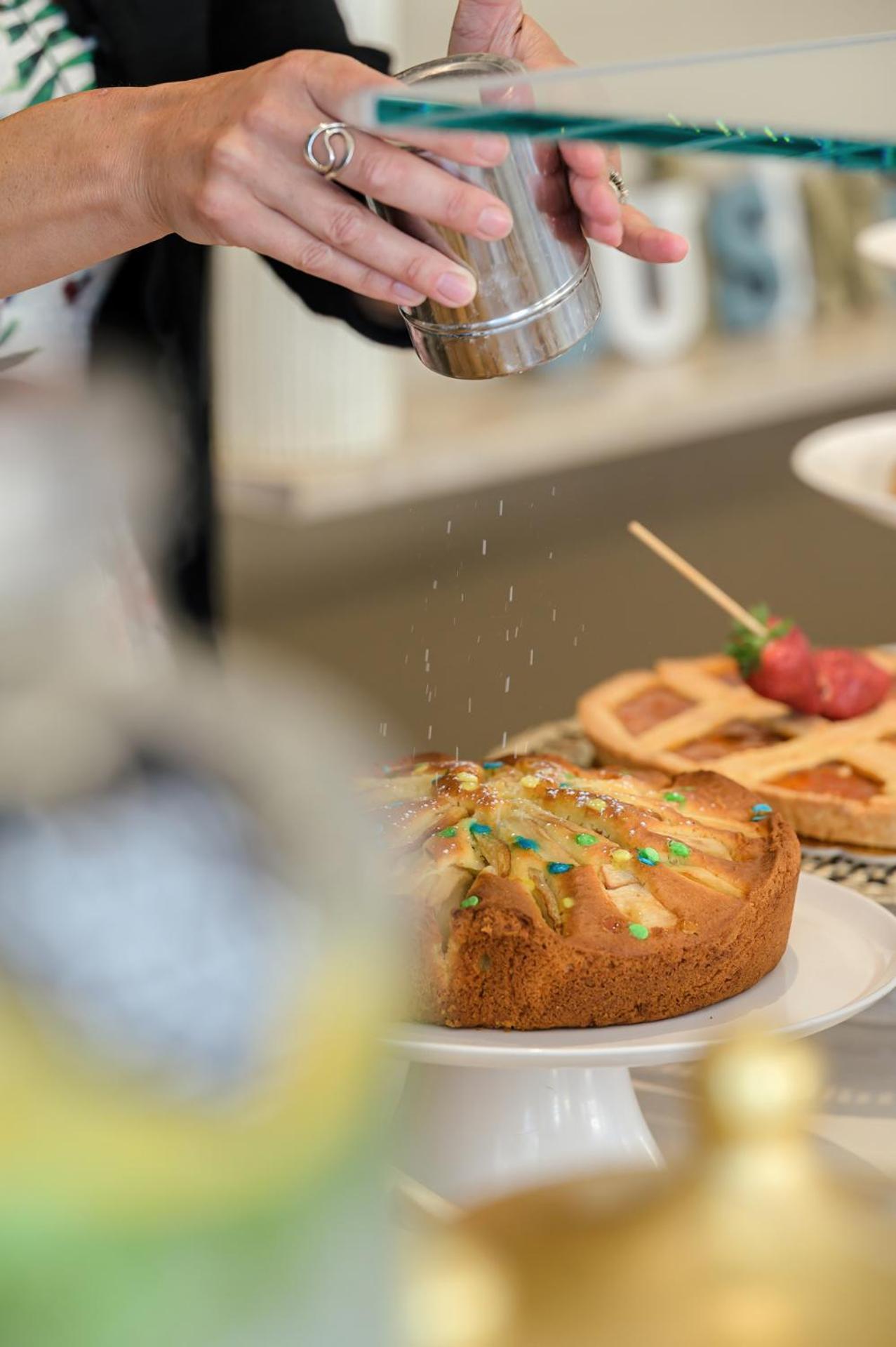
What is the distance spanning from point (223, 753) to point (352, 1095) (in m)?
0.04

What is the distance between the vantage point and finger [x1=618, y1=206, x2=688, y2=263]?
620 mm

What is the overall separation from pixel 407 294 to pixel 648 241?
177 millimetres

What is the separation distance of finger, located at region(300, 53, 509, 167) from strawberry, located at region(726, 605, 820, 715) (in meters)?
0.58

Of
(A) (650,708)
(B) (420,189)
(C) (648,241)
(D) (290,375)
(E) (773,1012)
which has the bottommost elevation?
(D) (290,375)

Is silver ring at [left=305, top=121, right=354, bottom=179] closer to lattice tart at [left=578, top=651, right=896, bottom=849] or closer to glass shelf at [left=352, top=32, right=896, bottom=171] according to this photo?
glass shelf at [left=352, top=32, right=896, bottom=171]

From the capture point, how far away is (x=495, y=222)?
438 mm

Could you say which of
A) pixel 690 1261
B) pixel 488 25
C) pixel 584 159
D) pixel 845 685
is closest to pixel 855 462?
pixel 845 685

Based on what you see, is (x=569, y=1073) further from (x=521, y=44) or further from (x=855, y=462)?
(x=855, y=462)

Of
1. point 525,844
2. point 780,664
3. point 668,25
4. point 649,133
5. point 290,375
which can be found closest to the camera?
point 649,133

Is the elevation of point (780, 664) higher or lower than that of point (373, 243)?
lower

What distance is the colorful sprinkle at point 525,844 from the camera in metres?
0.65

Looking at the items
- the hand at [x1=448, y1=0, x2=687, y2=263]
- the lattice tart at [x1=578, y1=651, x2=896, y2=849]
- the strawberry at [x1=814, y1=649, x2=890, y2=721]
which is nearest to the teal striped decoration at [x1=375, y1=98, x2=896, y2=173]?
the hand at [x1=448, y1=0, x2=687, y2=263]

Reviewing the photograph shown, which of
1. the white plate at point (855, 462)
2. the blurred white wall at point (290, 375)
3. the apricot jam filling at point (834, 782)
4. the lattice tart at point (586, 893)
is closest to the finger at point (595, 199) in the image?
the lattice tart at point (586, 893)

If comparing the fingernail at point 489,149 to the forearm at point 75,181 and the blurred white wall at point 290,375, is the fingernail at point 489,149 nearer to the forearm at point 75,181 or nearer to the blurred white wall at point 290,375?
the forearm at point 75,181
